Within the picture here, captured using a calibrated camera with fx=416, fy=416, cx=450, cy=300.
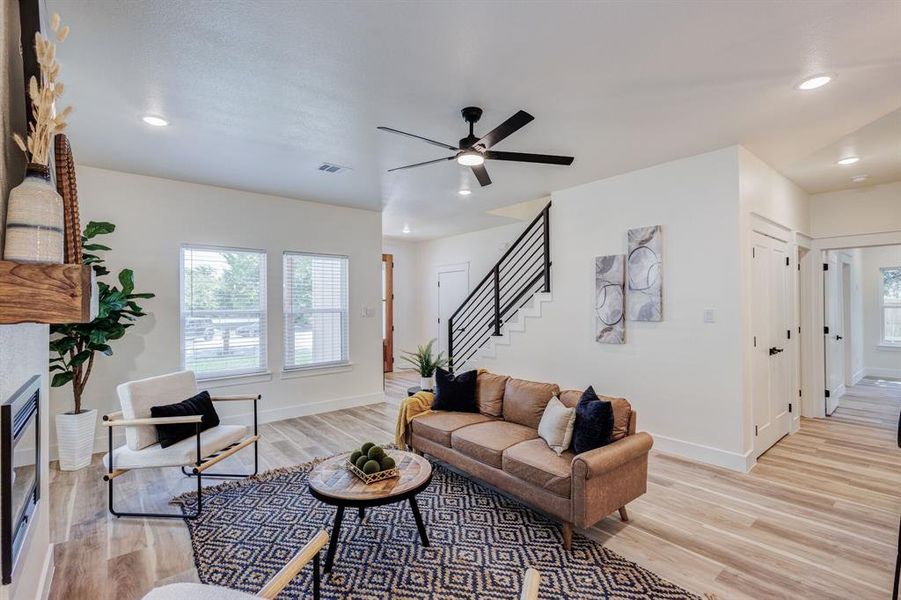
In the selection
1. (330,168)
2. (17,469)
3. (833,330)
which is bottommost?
(17,469)

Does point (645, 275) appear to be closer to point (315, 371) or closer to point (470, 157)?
point (470, 157)

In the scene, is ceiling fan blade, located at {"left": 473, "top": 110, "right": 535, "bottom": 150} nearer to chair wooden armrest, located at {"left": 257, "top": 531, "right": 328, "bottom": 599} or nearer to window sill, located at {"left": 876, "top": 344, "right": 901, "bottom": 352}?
chair wooden armrest, located at {"left": 257, "top": 531, "right": 328, "bottom": 599}

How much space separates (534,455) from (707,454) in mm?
2121

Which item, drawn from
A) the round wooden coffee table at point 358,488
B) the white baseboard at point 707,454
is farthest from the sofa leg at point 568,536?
the white baseboard at point 707,454

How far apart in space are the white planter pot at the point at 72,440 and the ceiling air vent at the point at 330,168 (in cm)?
320

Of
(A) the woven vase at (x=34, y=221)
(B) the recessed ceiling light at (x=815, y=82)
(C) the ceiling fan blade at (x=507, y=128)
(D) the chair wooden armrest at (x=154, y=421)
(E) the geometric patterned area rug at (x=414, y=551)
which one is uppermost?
(B) the recessed ceiling light at (x=815, y=82)

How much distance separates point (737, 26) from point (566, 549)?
9.79 ft

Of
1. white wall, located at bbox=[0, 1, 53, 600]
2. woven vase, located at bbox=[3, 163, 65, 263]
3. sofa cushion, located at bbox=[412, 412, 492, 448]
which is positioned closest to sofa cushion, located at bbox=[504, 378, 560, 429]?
sofa cushion, located at bbox=[412, 412, 492, 448]

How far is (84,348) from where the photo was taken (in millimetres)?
3955

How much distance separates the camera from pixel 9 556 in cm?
119

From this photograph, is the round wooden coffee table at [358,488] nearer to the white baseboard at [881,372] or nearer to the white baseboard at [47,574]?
the white baseboard at [47,574]

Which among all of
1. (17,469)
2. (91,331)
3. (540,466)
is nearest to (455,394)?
(540,466)

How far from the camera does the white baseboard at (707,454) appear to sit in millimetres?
3654

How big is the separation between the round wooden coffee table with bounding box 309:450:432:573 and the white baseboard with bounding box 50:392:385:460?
291 centimetres
